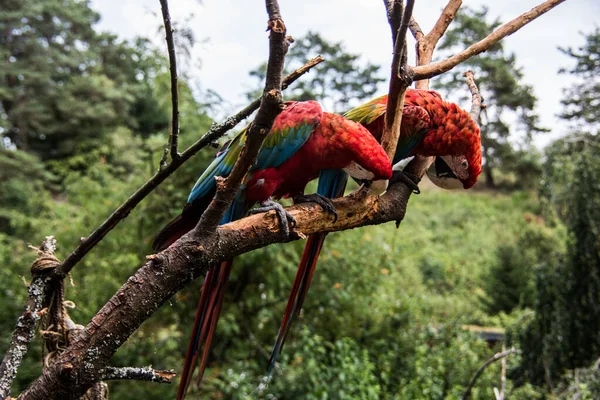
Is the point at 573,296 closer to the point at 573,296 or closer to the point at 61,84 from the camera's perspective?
the point at 573,296

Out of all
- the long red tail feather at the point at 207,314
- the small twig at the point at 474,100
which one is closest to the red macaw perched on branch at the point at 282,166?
the long red tail feather at the point at 207,314

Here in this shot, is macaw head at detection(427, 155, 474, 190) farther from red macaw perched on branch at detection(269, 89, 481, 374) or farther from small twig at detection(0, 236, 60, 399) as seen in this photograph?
small twig at detection(0, 236, 60, 399)

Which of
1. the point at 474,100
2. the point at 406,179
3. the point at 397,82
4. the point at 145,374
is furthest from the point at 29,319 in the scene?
the point at 474,100

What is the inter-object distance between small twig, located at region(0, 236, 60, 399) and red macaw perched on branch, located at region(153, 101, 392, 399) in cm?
20

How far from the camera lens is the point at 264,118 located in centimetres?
60

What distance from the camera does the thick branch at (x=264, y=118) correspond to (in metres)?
0.55

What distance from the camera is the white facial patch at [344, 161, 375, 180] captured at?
1.08 meters

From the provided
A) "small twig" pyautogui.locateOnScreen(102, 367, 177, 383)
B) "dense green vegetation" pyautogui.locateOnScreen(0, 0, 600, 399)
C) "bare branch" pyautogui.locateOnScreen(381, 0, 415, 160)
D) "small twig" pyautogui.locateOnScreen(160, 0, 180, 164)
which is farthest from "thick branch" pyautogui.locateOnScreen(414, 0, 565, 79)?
"dense green vegetation" pyautogui.locateOnScreen(0, 0, 600, 399)

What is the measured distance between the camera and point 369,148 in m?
1.04

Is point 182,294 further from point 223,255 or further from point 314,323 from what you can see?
point 223,255

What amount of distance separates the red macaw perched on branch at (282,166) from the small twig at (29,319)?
199 millimetres

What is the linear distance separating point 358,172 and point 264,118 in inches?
21.1

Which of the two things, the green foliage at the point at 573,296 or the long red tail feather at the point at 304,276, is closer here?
the long red tail feather at the point at 304,276

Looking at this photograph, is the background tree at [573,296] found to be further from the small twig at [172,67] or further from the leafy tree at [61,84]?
the leafy tree at [61,84]
